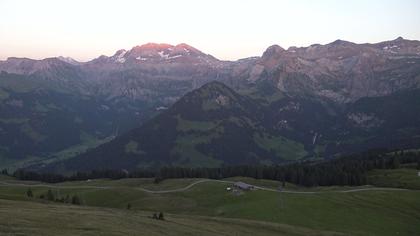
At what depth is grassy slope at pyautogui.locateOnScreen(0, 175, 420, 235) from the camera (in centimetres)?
14588

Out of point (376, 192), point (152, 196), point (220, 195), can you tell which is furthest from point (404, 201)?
point (152, 196)

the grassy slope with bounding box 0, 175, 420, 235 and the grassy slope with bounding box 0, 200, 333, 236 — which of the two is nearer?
the grassy slope with bounding box 0, 200, 333, 236

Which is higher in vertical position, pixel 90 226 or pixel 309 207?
pixel 90 226

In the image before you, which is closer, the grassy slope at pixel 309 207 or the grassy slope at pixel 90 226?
the grassy slope at pixel 90 226

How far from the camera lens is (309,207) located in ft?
534

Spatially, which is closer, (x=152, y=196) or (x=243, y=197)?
(x=243, y=197)

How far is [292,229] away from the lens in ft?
Result: 375

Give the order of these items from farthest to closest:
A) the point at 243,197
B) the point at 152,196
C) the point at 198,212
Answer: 1. the point at 152,196
2. the point at 243,197
3. the point at 198,212

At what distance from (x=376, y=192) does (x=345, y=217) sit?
123 feet

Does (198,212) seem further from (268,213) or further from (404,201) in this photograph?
(404,201)

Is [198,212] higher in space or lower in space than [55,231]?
lower

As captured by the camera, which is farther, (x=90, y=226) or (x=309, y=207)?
(x=309, y=207)

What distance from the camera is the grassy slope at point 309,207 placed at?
146 m

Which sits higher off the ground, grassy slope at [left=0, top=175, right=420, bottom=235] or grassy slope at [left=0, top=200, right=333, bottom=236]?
grassy slope at [left=0, top=200, right=333, bottom=236]
